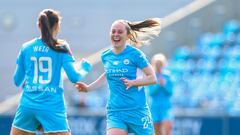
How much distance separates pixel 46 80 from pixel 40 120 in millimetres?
444

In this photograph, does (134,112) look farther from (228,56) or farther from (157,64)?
(228,56)

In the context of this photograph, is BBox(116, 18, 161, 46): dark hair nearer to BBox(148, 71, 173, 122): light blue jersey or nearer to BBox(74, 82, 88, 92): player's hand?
BBox(74, 82, 88, 92): player's hand

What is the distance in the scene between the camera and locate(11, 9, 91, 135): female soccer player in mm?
10070

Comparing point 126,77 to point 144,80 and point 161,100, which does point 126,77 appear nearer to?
point 144,80

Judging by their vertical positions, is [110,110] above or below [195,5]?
below

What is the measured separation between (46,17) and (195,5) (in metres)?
15.1

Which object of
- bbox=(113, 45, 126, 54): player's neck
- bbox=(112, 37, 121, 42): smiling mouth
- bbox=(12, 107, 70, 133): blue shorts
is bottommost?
bbox=(12, 107, 70, 133): blue shorts

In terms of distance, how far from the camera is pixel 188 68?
23.3 metres

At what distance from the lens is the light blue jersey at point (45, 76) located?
10.1 meters

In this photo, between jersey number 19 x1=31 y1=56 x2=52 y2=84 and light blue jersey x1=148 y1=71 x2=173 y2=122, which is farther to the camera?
light blue jersey x1=148 y1=71 x2=173 y2=122

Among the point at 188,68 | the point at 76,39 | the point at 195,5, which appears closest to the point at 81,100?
the point at 188,68

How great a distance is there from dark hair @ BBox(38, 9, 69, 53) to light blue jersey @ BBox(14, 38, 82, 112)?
0.06m

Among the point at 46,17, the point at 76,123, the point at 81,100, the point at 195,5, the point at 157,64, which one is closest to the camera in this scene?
the point at 46,17

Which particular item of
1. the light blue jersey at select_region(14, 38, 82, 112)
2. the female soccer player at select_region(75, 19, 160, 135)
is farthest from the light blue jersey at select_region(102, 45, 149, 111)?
the light blue jersey at select_region(14, 38, 82, 112)
